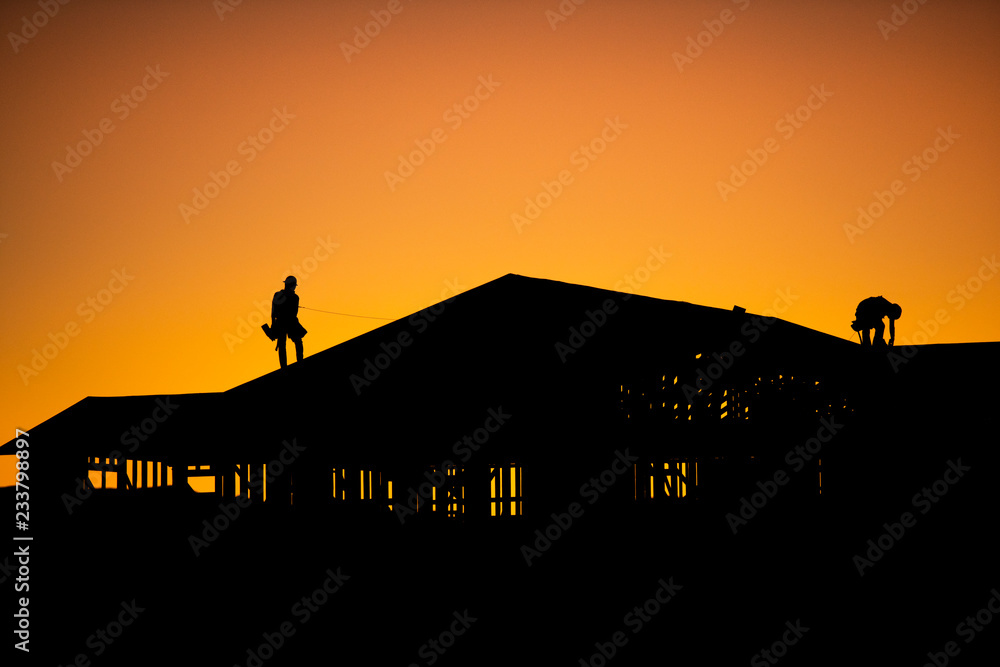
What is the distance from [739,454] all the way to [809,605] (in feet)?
9.48

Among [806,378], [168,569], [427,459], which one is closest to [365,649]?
[427,459]

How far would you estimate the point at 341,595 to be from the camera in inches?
658

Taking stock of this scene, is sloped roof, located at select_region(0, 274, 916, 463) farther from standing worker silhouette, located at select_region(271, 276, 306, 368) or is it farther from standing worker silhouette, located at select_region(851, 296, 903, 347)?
standing worker silhouette, located at select_region(851, 296, 903, 347)

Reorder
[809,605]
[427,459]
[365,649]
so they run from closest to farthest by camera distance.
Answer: [365,649] → [809,605] → [427,459]

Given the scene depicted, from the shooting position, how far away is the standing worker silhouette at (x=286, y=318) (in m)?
19.1

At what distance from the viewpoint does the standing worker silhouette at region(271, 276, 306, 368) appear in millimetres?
19062

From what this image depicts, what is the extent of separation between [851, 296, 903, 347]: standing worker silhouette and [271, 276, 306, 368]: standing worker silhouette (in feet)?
34.5


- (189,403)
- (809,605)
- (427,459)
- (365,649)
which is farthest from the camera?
(189,403)

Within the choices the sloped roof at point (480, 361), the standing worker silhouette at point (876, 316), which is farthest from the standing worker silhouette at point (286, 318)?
the standing worker silhouette at point (876, 316)

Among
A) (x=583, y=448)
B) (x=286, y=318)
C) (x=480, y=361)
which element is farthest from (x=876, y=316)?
(x=286, y=318)

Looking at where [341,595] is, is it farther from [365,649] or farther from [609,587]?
[609,587]

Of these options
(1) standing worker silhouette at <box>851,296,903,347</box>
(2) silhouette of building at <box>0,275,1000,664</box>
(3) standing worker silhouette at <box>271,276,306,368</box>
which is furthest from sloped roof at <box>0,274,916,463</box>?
(1) standing worker silhouette at <box>851,296,903,347</box>

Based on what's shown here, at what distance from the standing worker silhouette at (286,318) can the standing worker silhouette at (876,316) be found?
10.5 meters

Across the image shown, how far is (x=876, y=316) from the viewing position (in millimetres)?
20500
